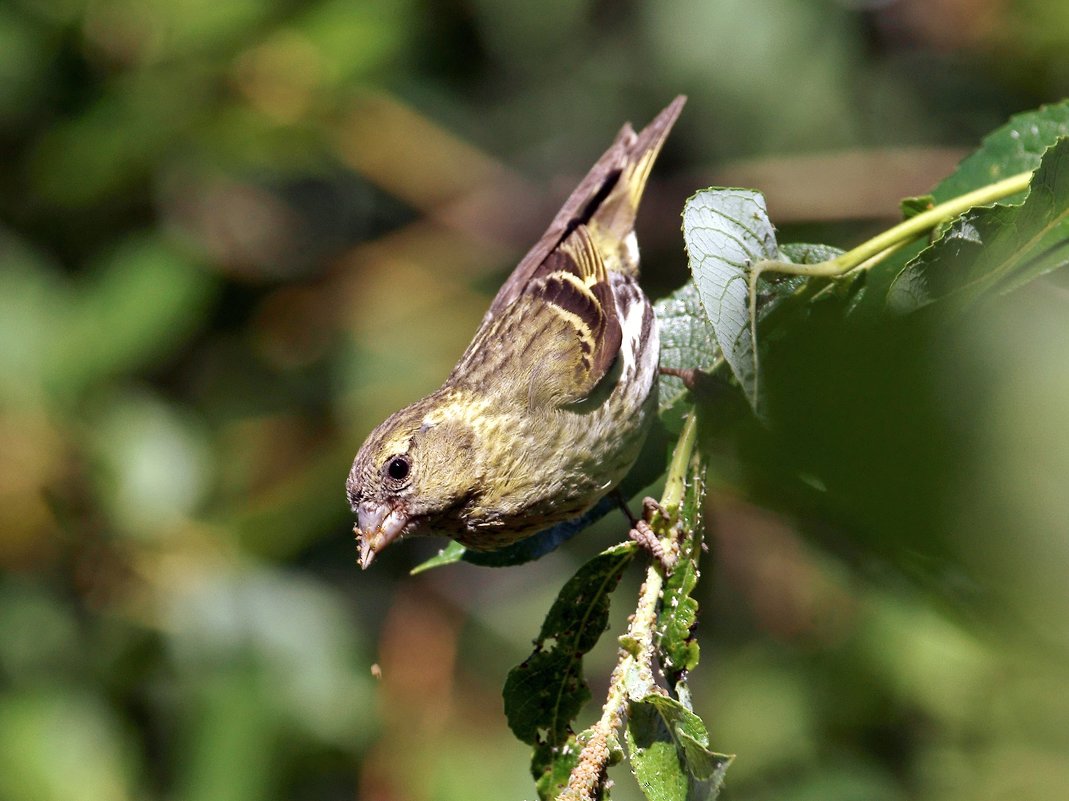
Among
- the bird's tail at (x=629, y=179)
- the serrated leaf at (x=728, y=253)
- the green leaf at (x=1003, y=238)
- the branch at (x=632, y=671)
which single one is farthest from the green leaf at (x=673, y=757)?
the bird's tail at (x=629, y=179)

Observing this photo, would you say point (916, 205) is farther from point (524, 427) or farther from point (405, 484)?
point (405, 484)

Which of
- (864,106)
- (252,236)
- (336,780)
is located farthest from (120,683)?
(864,106)

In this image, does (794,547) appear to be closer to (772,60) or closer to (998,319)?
(772,60)

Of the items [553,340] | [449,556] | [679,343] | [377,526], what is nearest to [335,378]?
[553,340]

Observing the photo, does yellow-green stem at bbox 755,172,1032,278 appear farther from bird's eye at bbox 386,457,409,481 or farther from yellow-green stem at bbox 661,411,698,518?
bird's eye at bbox 386,457,409,481

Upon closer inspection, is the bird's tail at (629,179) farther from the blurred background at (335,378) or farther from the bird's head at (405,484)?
the bird's head at (405,484)

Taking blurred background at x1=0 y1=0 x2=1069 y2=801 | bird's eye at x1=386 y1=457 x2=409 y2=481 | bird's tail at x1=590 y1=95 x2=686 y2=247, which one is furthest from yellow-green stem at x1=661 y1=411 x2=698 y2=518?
bird's tail at x1=590 y1=95 x2=686 y2=247
